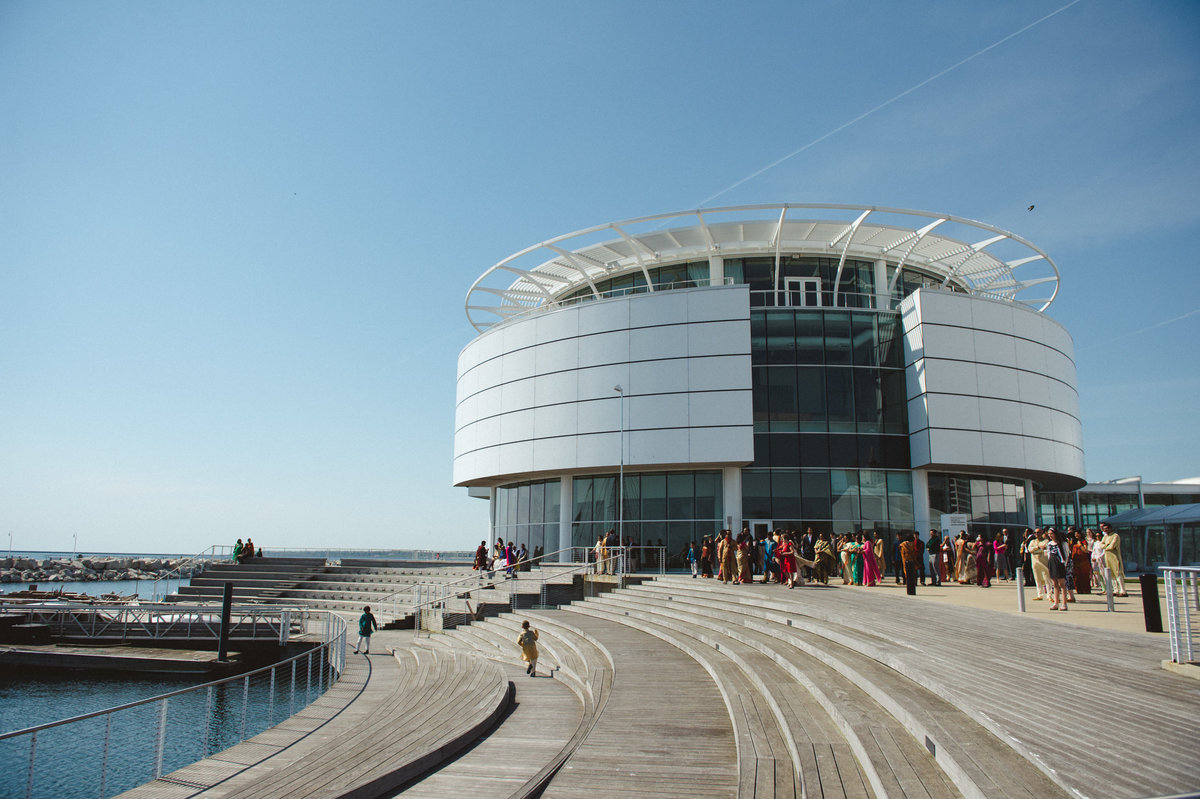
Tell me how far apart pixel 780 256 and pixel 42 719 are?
97.9 feet

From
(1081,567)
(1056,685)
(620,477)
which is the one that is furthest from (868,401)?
(1056,685)

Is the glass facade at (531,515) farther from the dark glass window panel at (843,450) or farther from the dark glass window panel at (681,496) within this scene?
the dark glass window panel at (843,450)

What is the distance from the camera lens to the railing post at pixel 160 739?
9.02 m

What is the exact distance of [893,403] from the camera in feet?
102

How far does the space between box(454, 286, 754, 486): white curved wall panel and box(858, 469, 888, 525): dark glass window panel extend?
4842 mm

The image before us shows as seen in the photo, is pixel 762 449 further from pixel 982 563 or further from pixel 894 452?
pixel 982 563

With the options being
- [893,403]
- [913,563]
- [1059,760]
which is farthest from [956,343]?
[1059,760]

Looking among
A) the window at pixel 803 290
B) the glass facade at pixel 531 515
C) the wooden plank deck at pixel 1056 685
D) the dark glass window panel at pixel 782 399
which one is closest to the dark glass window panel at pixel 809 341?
the dark glass window panel at pixel 782 399

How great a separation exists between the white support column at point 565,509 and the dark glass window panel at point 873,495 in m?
12.2

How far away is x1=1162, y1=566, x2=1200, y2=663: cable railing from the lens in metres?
7.68

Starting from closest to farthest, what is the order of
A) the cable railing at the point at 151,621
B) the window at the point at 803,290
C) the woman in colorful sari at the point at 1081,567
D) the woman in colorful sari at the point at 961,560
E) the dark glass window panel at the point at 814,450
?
the woman in colorful sari at the point at 1081,567
the woman in colorful sari at the point at 961,560
the cable railing at the point at 151,621
the dark glass window panel at the point at 814,450
the window at the point at 803,290

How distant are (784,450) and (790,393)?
233 centimetres

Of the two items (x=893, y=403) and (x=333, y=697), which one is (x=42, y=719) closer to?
(x=333, y=697)

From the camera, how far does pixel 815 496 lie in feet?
97.9
